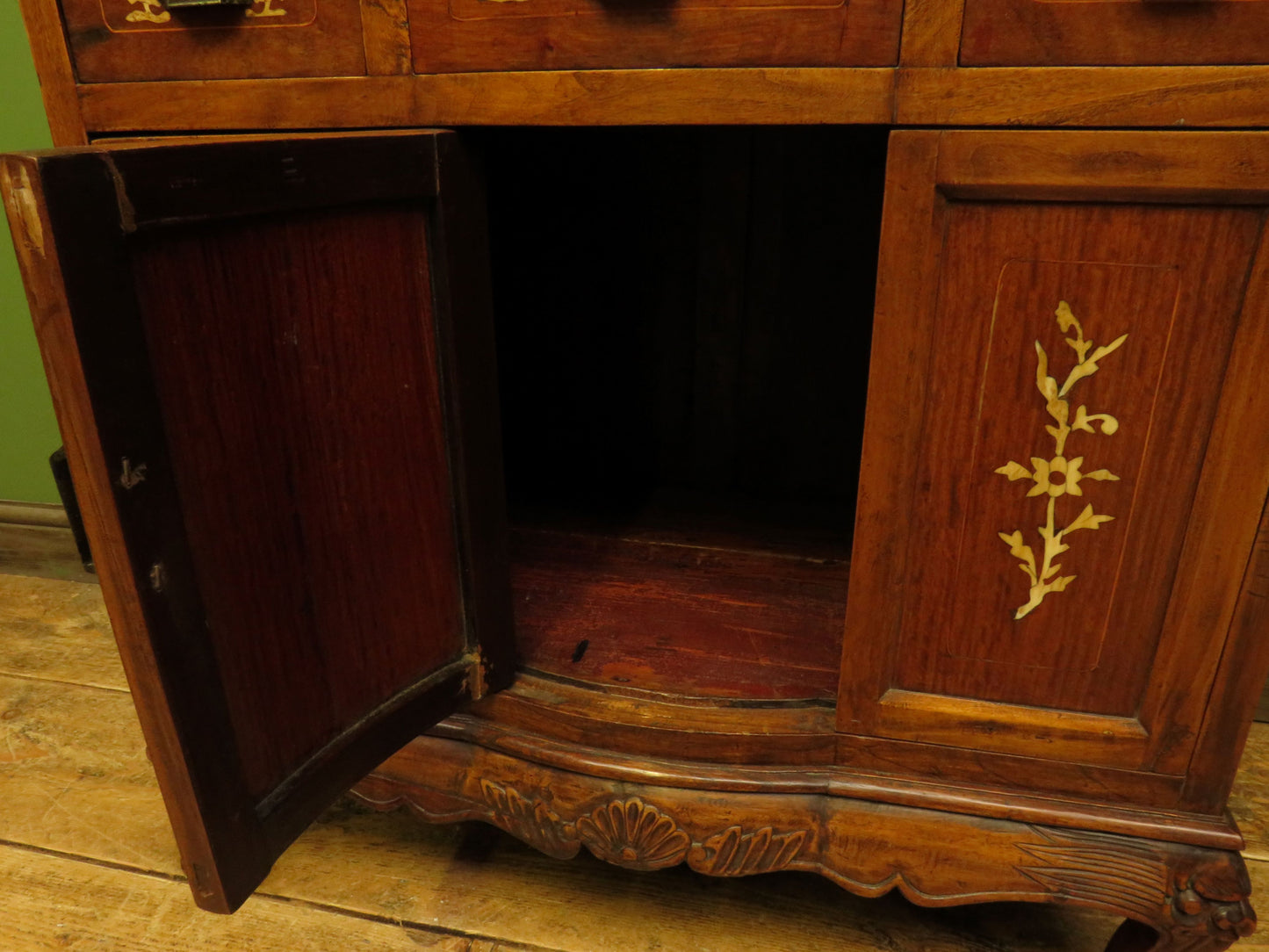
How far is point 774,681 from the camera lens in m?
0.81

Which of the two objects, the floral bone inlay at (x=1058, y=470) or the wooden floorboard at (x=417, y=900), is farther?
the wooden floorboard at (x=417, y=900)

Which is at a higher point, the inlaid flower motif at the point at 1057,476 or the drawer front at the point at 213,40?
the drawer front at the point at 213,40

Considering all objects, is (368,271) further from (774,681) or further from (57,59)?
(774,681)

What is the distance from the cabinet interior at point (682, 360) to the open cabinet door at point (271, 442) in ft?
0.92

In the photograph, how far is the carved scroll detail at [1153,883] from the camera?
2.26ft

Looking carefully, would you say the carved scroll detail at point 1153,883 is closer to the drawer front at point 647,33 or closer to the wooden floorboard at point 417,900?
the wooden floorboard at point 417,900

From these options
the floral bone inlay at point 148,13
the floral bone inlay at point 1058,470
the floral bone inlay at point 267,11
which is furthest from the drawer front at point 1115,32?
the floral bone inlay at point 148,13

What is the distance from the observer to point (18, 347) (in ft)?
4.51

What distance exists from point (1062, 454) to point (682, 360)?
67cm

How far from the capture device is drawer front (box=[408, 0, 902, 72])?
22.5 inches

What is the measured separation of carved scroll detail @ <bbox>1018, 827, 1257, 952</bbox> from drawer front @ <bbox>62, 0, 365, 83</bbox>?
0.80 metres

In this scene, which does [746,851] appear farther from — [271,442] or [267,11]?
[267,11]

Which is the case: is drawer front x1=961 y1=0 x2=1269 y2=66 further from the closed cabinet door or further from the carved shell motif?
the carved shell motif

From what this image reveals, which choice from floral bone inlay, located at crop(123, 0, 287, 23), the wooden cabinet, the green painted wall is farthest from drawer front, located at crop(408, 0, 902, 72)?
the green painted wall
